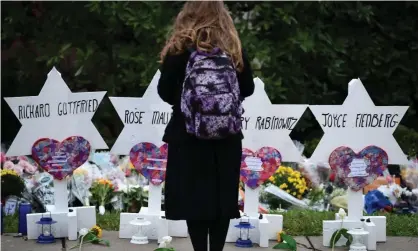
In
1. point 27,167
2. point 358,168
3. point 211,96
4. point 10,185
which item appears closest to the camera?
point 211,96

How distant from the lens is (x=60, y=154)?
5203mm

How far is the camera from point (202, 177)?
4141mm

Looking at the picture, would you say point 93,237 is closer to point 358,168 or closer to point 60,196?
point 60,196

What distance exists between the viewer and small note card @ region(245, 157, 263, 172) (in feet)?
16.9

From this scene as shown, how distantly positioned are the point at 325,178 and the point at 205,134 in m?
2.97

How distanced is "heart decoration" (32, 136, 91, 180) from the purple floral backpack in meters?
1.38

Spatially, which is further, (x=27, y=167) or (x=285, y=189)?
(x=27, y=167)

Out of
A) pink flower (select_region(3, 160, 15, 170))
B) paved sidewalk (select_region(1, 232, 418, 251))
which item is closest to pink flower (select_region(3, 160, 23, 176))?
pink flower (select_region(3, 160, 15, 170))

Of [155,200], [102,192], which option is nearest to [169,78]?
[155,200]

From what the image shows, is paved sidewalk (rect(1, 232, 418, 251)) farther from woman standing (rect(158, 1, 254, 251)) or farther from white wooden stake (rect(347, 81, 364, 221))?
woman standing (rect(158, 1, 254, 251))

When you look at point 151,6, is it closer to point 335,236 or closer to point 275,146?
point 275,146

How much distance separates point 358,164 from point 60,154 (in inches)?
78.5

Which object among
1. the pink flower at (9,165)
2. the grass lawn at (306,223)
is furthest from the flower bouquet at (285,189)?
the pink flower at (9,165)

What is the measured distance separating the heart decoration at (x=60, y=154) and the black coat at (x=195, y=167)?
3.99 ft
